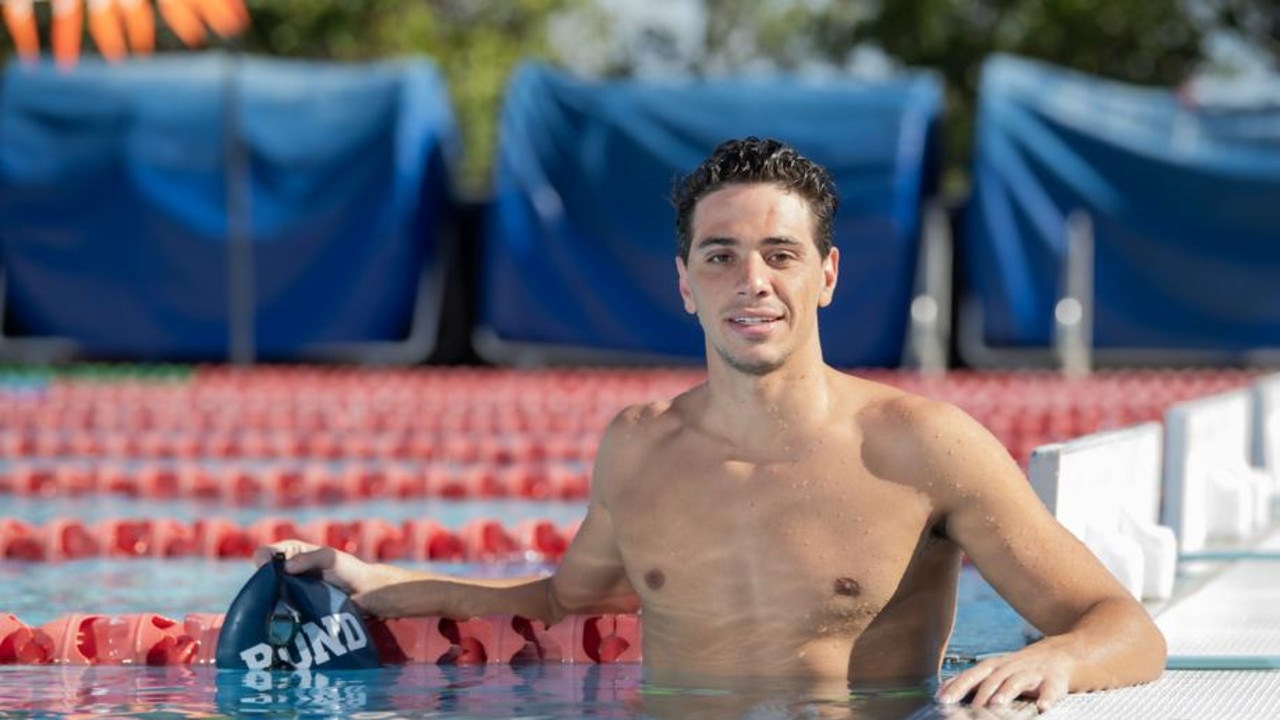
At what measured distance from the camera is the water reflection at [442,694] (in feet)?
12.9

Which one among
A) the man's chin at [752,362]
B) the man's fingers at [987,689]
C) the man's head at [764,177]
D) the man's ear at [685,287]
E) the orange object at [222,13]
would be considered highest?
the orange object at [222,13]

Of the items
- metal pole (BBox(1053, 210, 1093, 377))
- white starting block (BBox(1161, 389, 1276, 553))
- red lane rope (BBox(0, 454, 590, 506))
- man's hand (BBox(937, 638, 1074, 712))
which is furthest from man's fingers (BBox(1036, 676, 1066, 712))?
metal pole (BBox(1053, 210, 1093, 377))

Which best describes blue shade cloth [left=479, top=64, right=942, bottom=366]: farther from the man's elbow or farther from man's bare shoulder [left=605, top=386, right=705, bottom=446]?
man's bare shoulder [left=605, top=386, right=705, bottom=446]

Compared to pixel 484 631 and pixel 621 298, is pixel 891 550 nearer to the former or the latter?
pixel 484 631

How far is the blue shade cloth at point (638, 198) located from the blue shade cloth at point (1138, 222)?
27.5 inches

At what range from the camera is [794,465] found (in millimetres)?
3898

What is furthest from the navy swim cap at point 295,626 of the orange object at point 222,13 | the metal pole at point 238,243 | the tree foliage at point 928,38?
the tree foliage at point 928,38

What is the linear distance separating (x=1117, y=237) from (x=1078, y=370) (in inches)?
56.3

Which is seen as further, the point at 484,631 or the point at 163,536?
the point at 163,536

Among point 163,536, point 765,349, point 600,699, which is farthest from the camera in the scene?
point 163,536

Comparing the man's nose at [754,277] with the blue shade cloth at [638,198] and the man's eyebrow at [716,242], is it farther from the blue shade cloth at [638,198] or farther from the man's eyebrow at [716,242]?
the blue shade cloth at [638,198]

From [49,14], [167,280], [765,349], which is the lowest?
[765,349]

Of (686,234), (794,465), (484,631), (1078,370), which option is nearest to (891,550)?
(794,465)

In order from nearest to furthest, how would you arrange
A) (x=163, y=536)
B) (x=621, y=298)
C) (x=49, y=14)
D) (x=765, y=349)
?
(x=765, y=349), (x=163, y=536), (x=621, y=298), (x=49, y=14)
